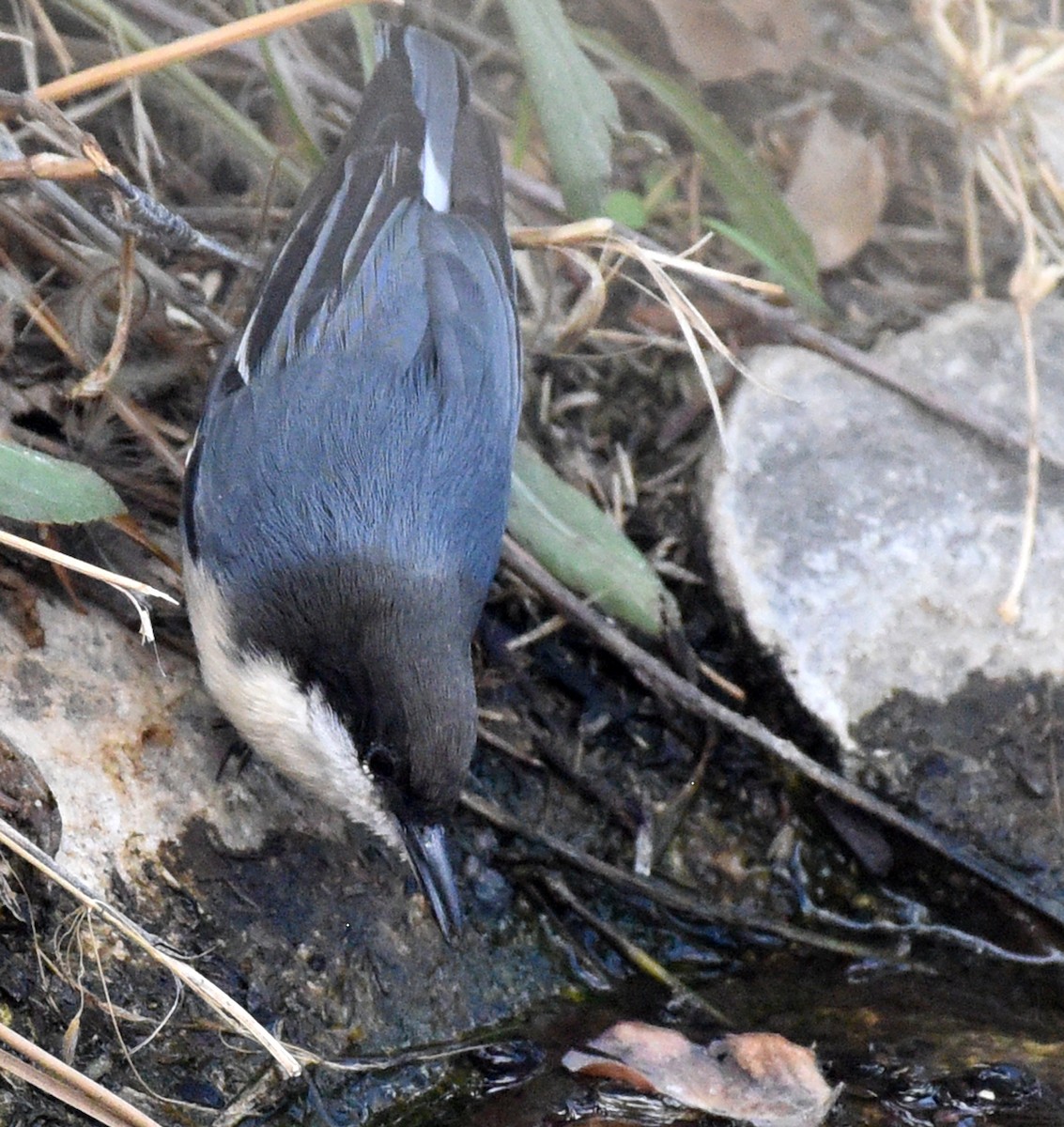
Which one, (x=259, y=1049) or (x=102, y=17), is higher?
(x=102, y=17)

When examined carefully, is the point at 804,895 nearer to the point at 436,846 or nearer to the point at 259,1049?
the point at 436,846

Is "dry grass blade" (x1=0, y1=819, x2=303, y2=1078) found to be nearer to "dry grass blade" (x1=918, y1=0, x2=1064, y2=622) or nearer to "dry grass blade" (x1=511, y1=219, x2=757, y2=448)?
"dry grass blade" (x1=511, y1=219, x2=757, y2=448)

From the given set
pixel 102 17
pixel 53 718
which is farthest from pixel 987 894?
pixel 102 17

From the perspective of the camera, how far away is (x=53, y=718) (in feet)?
10.2

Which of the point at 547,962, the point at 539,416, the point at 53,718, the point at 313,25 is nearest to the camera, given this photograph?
the point at 53,718

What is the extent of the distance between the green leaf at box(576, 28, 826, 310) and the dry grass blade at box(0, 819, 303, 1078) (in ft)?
8.05

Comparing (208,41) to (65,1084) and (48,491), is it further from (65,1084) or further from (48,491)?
(65,1084)

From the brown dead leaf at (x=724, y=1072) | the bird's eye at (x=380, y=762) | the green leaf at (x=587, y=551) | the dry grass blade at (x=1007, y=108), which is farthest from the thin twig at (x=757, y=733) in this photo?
the dry grass blade at (x=1007, y=108)

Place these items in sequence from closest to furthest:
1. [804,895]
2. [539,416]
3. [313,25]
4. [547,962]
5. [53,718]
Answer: [53,718]
[547,962]
[804,895]
[539,416]
[313,25]

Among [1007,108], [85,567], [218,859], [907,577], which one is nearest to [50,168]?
[85,567]

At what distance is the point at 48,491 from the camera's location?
2.97 m

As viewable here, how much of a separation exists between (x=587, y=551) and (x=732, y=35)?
6.32ft

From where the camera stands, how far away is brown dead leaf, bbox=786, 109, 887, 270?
4711mm

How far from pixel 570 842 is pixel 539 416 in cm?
114
